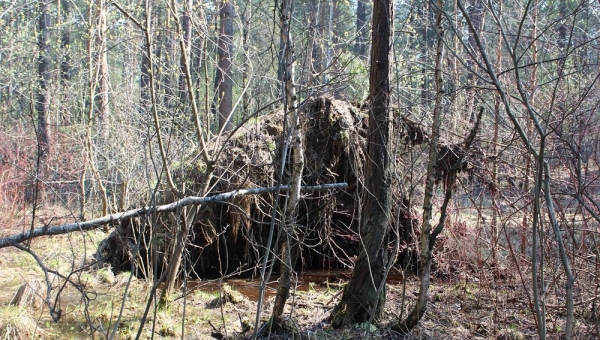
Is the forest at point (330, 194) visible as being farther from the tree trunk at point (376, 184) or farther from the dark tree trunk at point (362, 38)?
the dark tree trunk at point (362, 38)

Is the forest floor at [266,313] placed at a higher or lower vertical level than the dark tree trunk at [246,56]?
lower

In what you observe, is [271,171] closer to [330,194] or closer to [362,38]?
[330,194]

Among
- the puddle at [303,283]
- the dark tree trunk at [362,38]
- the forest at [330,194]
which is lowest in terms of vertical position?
the puddle at [303,283]

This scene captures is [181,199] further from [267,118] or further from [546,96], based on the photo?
[546,96]

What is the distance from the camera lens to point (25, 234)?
297cm

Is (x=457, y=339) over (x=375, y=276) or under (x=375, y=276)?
under

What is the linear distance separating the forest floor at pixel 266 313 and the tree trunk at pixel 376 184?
9.9 inches

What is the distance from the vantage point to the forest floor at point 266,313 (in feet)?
18.4

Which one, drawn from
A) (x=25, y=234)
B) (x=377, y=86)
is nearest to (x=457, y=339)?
(x=377, y=86)

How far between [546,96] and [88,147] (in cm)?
836

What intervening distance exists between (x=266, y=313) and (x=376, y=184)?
88.8 inches

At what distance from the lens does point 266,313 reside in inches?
256

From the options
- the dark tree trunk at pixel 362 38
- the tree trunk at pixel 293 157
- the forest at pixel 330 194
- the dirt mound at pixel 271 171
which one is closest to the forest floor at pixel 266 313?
the forest at pixel 330 194

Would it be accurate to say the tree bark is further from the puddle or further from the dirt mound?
the puddle
